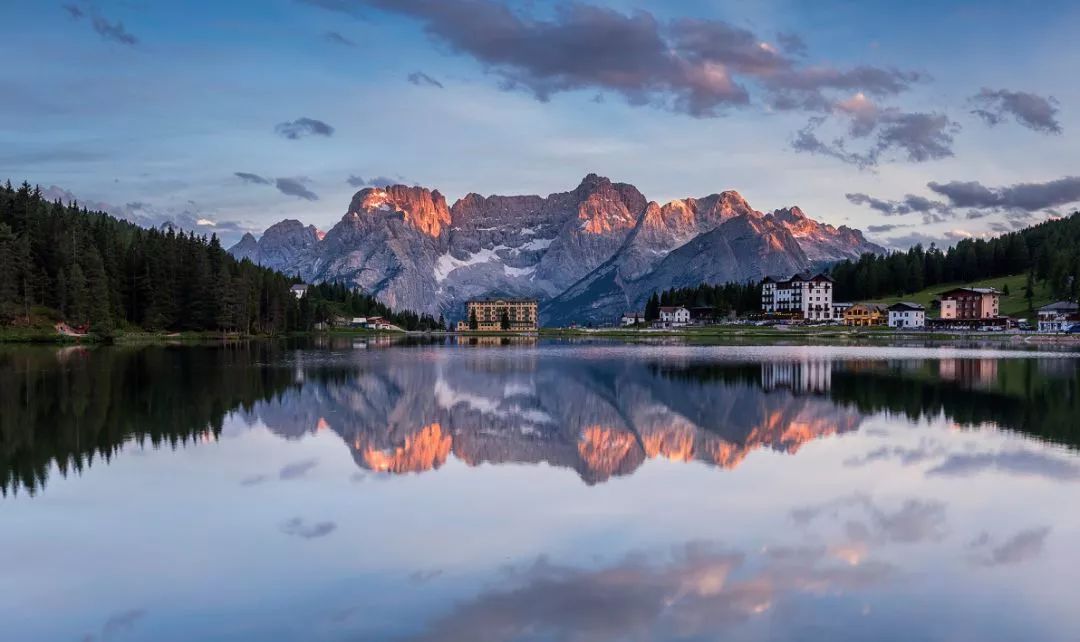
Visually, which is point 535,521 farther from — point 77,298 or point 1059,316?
point 1059,316

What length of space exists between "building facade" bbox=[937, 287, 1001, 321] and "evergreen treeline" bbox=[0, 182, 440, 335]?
142890 mm

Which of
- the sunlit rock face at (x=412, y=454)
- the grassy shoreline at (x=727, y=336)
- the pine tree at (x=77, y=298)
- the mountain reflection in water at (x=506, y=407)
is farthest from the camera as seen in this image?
the pine tree at (x=77, y=298)

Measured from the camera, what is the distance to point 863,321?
7603 inches

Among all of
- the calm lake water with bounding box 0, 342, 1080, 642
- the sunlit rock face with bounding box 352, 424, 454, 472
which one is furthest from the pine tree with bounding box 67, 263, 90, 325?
the sunlit rock face with bounding box 352, 424, 454, 472

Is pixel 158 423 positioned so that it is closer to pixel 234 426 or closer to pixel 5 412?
pixel 234 426

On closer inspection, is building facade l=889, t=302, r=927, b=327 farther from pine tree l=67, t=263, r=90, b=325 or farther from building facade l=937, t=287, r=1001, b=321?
pine tree l=67, t=263, r=90, b=325

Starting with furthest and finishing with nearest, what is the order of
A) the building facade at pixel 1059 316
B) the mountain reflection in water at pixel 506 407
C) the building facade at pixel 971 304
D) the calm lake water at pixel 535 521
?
the building facade at pixel 971 304 → the building facade at pixel 1059 316 → the mountain reflection in water at pixel 506 407 → the calm lake water at pixel 535 521

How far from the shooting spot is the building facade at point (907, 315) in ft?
592

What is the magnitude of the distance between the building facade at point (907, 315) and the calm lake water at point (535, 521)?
153608 millimetres

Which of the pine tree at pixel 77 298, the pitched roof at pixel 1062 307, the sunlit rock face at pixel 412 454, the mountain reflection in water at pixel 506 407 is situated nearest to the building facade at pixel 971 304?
the pitched roof at pixel 1062 307

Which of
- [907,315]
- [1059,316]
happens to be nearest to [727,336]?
[907,315]

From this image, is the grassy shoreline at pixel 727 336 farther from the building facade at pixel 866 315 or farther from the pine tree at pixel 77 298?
the building facade at pixel 866 315

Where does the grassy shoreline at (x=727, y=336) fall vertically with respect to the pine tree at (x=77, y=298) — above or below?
below

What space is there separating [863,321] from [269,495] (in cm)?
19177
